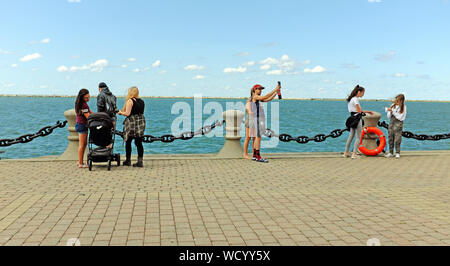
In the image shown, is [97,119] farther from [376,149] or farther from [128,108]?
[376,149]

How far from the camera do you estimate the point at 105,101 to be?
876 cm

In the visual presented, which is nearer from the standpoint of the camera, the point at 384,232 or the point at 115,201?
the point at 384,232

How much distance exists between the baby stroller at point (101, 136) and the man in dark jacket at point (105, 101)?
0.60 m

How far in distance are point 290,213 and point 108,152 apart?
4.50 meters

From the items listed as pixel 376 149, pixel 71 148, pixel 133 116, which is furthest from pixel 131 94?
pixel 376 149

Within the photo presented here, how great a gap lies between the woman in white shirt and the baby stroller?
7.17m

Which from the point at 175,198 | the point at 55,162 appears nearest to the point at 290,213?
the point at 175,198

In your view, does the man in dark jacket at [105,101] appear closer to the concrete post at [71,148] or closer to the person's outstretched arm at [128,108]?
the person's outstretched arm at [128,108]

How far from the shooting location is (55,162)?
925cm

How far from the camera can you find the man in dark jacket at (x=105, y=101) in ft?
28.7

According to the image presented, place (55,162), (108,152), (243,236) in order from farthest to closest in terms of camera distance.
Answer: (55,162) → (108,152) → (243,236)

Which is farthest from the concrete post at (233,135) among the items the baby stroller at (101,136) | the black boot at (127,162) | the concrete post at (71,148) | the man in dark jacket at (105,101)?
the concrete post at (71,148)
